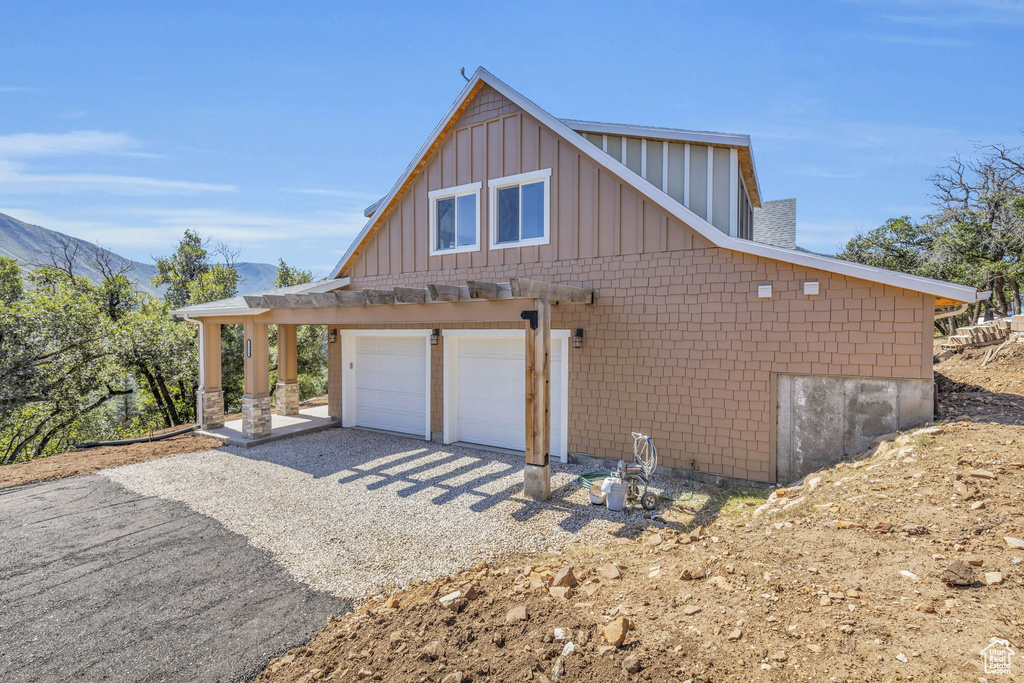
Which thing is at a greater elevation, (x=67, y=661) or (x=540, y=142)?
(x=540, y=142)

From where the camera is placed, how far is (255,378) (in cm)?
921

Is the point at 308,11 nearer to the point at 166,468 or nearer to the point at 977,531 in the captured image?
the point at 166,468

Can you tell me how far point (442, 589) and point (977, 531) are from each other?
3.98 m

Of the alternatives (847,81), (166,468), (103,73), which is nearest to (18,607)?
(166,468)

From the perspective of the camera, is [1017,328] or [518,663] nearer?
[518,663]

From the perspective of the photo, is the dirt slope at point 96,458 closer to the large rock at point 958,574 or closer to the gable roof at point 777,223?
the large rock at point 958,574

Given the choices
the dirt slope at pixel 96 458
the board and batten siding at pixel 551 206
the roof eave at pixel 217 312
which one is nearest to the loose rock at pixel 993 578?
the board and batten siding at pixel 551 206

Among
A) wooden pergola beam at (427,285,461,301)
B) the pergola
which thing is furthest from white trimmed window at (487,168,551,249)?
wooden pergola beam at (427,285,461,301)

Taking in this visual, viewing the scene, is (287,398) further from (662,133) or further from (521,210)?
(662,133)

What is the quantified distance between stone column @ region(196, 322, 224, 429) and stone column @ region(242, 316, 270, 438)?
5.00 feet

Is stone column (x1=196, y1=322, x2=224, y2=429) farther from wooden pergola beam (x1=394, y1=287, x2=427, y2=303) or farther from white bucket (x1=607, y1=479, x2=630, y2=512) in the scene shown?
white bucket (x1=607, y1=479, x2=630, y2=512)

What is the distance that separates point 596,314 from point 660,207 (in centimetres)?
190

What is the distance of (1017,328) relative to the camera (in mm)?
10914

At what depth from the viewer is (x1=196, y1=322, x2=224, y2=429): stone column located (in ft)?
33.2
